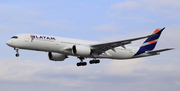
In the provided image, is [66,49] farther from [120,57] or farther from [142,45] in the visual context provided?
[142,45]

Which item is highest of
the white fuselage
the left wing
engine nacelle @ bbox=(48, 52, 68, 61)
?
the white fuselage

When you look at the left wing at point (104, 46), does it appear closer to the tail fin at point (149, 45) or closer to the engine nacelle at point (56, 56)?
the tail fin at point (149, 45)

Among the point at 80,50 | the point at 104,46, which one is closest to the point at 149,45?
the point at 104,46

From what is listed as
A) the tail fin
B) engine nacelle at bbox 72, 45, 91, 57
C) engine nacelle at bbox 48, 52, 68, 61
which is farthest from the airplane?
engine nacelle at bbox 48, 52, 68, 61

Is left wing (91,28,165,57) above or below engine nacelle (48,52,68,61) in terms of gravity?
above

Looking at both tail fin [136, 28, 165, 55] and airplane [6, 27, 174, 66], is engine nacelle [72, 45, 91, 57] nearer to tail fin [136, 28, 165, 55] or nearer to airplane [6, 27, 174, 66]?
airplane [6, 27, 174, 66]

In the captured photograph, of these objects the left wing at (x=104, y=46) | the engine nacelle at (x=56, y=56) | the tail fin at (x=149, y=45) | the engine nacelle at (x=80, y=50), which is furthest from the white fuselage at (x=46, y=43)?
the tail fin at (x=149, y=45)

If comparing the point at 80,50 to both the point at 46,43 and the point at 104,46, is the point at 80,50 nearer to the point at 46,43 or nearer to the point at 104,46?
the point at 104,46

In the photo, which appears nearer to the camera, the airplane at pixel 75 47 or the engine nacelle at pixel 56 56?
the airplane at pixel 75 47

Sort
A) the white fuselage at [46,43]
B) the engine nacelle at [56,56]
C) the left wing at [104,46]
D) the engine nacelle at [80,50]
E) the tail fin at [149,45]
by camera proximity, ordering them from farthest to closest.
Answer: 1. the tail fin at [149,45]
2. the engine nacelle at [56,56]
3. the engine nacelle at [80,50]
4. the left wing at [104,46]
5. the white fuselage at [46,43]

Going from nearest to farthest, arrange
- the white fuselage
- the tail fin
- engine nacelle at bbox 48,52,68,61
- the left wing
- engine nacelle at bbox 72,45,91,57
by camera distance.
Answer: the white fuselage → the left wing → engine nacelle at bbox 72,45,91,57 → engine nacelle at bbox 48,52,68,61 → the tail fin

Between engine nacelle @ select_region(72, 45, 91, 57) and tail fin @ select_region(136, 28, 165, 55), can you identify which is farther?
tail fin @ select_region(136, 28, 165, 55)

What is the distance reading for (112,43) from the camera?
46.2 metres

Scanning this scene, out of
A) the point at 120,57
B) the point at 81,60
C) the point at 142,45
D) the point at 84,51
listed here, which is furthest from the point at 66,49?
the point at 142,45
